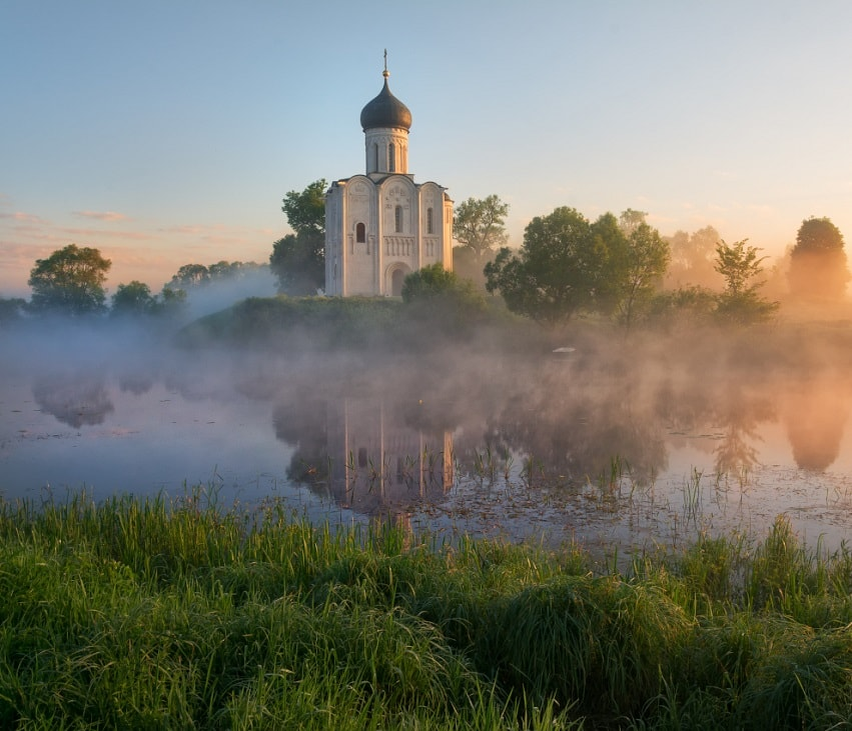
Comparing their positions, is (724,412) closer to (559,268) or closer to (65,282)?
(559,268)

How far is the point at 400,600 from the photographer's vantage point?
521 centimetres

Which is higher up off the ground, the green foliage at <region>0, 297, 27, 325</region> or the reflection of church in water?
the green foliage at <region>0, 297, 27, 325</region>

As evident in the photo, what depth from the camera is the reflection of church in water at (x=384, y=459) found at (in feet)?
33.1

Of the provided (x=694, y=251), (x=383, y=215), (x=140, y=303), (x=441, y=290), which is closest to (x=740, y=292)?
(x=441, y=290)

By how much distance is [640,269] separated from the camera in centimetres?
3300

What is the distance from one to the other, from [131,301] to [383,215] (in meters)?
25.7

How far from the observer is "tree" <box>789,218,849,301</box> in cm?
4241

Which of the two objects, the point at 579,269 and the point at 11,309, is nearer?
the point at 579,269

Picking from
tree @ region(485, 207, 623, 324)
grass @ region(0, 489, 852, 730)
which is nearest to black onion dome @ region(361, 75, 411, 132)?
tree @ region(485, 207, 623, 324)

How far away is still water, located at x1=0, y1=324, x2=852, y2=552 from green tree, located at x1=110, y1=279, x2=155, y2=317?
90.7 ft

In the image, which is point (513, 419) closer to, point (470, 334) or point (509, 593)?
point (509, 593)

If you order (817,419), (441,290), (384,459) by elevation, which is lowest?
(384,459)

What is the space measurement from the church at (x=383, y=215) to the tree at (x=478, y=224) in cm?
1493

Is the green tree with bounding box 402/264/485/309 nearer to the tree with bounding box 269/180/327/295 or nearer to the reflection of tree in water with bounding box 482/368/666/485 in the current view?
the reflection of tree in water with bounding box 482/368/666/485
